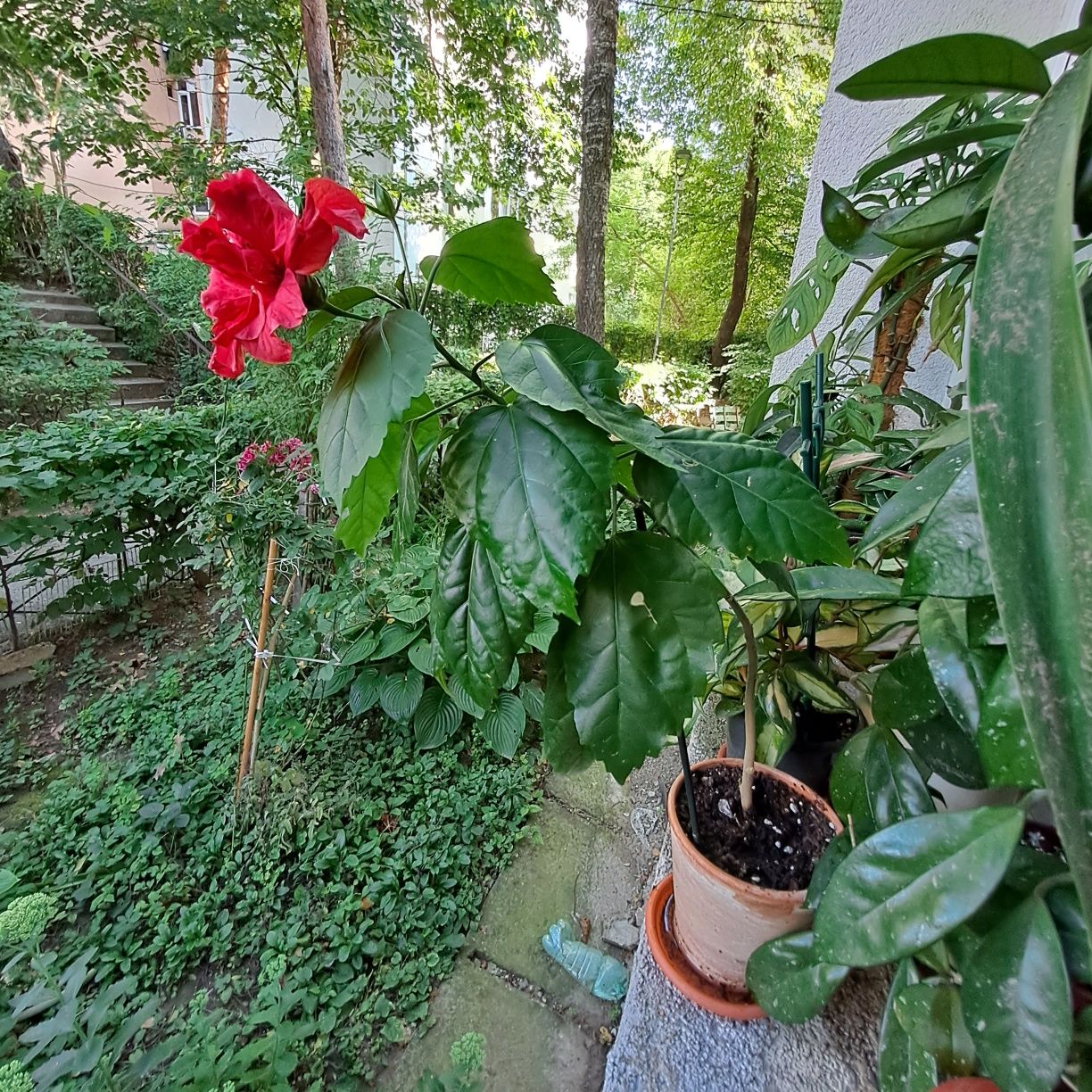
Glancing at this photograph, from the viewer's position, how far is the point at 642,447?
36cm

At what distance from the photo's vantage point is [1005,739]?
1.01ft

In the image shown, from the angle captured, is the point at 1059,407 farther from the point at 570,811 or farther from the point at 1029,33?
the point at 1029,33

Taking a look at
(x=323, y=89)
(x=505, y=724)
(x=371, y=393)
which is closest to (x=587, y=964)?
(x=505, y=724)

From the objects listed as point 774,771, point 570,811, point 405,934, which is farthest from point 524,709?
point 774,771

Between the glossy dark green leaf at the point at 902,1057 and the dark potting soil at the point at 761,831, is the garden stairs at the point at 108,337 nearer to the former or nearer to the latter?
the dark potting soil at the point at 761,831

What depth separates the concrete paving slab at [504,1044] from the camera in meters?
0.97

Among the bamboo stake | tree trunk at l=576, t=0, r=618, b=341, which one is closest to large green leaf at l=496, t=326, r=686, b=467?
the bamboo stake

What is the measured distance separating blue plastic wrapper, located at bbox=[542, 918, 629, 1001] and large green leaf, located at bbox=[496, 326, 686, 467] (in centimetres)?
117

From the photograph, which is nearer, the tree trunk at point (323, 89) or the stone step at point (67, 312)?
the tree trunk at point (323, 89)

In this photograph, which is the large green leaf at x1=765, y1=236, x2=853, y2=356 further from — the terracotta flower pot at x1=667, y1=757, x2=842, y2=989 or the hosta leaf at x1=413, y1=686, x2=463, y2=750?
the hosta leaf at x1=413, y1=686, x2=463, y2=750

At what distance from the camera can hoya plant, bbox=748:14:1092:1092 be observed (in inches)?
7.5

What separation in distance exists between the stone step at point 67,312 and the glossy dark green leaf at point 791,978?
5.77 m

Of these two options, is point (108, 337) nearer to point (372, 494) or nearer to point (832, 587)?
point (372, 494)

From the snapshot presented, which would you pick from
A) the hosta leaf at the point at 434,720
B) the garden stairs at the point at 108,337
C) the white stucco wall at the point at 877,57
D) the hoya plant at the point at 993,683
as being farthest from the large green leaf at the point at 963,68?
the garden stairs at the point at 108,337
